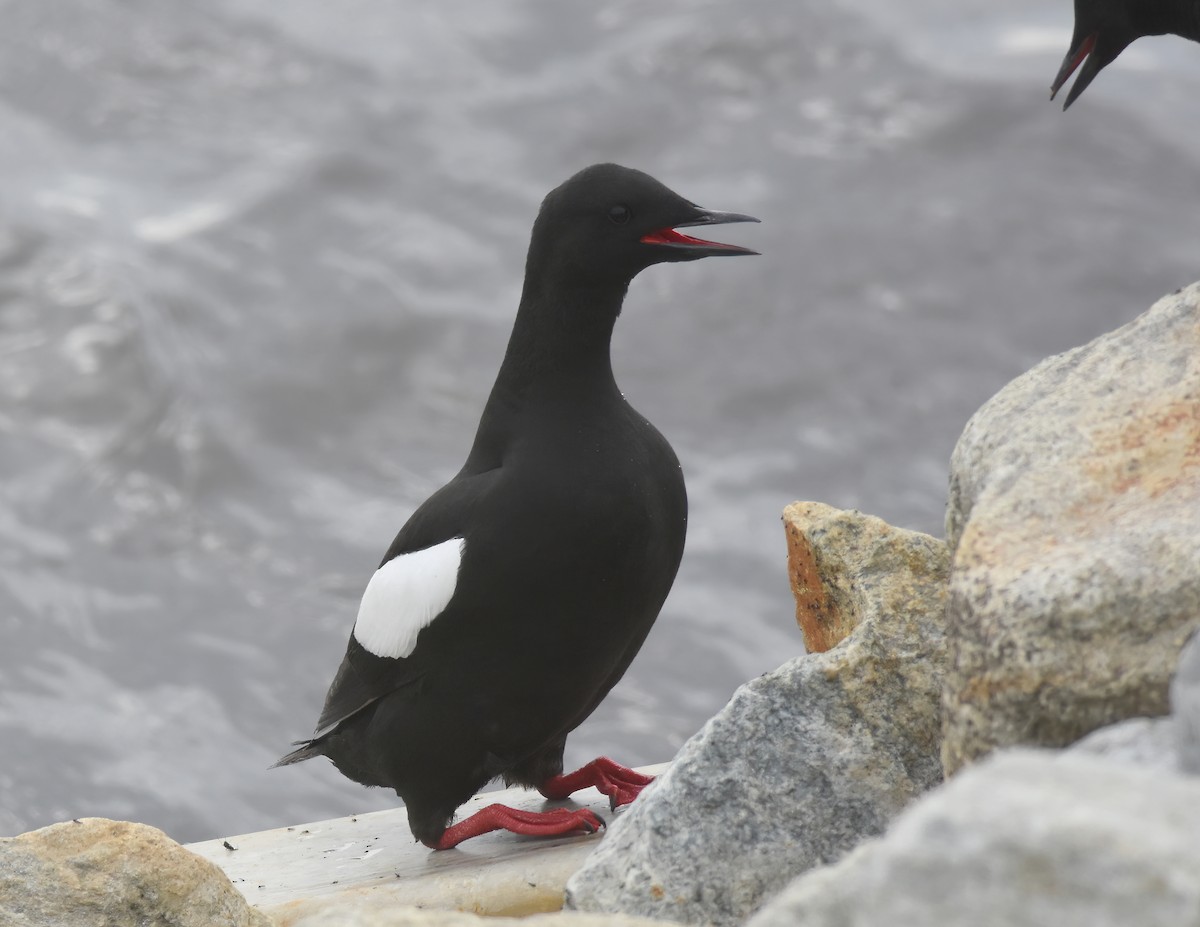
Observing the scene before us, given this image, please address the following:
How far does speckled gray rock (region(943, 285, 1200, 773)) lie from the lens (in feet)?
10.1

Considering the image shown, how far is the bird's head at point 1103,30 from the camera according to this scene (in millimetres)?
5137

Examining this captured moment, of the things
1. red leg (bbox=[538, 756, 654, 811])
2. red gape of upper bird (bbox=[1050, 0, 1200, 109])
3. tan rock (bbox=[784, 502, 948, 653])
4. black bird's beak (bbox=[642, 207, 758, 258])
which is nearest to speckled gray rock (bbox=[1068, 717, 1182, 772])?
tan rock (bbox=[784, 502, 948, 653])

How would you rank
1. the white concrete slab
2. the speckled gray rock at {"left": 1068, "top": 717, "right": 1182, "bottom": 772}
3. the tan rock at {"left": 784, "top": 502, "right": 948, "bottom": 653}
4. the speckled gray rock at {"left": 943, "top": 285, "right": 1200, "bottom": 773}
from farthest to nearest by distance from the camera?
the white concrete slab → the tan rock at {"left": 784, "top": 502, "right": 948, "bottom": 653} → the speckled gray rock at {"left": 943, "top": 285, "right": 1200, "bottom": 773} → the speckled gray rock at {"left": 1068, "top": 717, "right": 1182, "bottom": 772}

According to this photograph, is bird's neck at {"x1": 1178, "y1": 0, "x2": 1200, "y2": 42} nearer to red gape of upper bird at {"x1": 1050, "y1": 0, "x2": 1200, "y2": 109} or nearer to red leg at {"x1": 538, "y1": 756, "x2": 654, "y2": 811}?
red gape of upper bird at {"x1": 1050, "y1": 0, "x2": 1200, "y2": 109}

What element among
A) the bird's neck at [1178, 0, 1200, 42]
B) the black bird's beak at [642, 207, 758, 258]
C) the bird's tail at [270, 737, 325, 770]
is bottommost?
the bird's tail at [270, 737, 325, 770]

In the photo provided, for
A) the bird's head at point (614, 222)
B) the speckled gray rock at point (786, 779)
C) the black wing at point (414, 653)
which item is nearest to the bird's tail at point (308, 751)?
the black wing at point (414, 653)

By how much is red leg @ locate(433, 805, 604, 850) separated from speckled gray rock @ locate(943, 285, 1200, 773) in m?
1.81

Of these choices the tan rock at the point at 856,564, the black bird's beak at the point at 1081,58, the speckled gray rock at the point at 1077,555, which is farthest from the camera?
the black bird's beak at the point at 1081,58

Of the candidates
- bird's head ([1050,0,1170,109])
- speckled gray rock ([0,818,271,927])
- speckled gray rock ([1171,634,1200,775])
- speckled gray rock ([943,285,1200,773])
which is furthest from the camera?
bird's head ([1050,0,1170,109])

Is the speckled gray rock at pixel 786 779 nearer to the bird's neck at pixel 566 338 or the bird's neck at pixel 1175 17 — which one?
the bird's neck at pixel 566 338

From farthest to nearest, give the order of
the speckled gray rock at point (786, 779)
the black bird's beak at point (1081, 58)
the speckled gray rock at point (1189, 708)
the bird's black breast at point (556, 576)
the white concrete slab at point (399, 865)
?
the black bird's beak at point (1081, 58), the bird's black breast at point (556, 576), the white concrete slab at point (399, 865), the speckled gray rock at point (786, 779), the speckled gray rock at point (1189, 708)

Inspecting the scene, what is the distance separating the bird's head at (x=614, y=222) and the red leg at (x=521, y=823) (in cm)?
167

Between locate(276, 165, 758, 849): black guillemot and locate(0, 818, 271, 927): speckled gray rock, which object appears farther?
locate(276, 165, 758, 849): black guillemot

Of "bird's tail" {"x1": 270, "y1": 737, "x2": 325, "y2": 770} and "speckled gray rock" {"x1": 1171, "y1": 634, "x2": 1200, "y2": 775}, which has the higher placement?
"bird's tail" {"x1": 270, "y1": 737, "x2": 325, "y2": 770}
